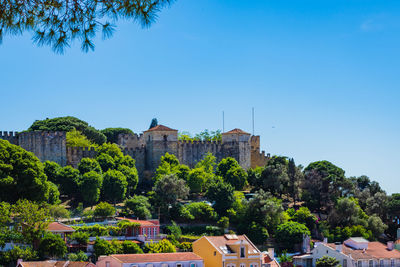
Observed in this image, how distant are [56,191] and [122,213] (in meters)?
5.02

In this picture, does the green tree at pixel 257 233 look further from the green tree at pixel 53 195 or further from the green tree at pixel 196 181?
the green tree at pixel 53 195

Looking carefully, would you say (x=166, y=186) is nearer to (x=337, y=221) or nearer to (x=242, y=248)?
(x=242, y=248)

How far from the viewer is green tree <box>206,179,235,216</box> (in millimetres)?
47719

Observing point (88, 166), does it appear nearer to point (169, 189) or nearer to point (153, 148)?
point (169, 189)

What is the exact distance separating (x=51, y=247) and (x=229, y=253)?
35.2 ft

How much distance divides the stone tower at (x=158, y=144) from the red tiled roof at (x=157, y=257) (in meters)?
20.9

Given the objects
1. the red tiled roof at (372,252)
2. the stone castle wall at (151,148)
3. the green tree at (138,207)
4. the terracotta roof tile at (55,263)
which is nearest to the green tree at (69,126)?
the stone castle wall at (151,148)

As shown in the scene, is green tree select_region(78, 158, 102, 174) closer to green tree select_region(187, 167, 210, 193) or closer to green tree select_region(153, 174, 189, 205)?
green tree select_region(153, 174, 189, 205)

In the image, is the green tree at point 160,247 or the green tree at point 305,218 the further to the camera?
the green tree at point 305,218

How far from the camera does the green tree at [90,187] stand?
153 ft

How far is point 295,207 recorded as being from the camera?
52.8 metres

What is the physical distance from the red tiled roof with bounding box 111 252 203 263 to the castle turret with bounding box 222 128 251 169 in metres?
24.2

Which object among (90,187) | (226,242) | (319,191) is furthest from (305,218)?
(90,187)

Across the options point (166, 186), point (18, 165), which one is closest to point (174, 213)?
point (166, 186)
